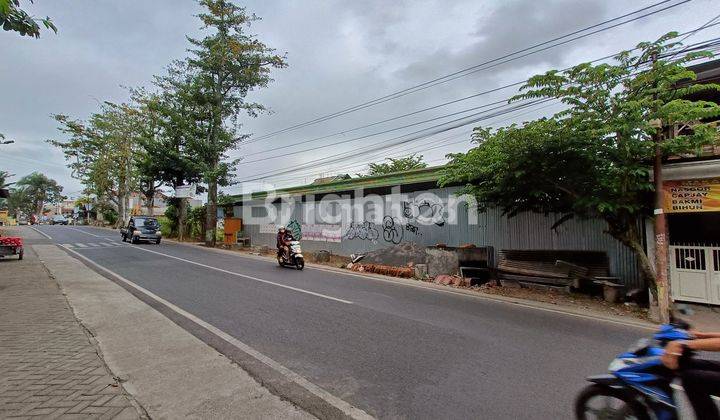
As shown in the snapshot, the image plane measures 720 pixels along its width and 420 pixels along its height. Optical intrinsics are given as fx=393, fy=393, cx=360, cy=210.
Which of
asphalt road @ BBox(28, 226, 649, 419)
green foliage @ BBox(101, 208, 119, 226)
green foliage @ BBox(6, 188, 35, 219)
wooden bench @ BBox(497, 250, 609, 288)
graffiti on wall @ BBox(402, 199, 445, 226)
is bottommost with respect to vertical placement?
asphalt road @ BBox(28, 226, 649, 419)

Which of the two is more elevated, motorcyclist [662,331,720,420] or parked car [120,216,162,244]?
parked car [120,216,162,244]

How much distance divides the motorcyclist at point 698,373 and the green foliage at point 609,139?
6.62 metres

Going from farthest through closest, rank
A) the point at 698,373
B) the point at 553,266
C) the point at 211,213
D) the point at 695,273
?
the point at 211,213 < the point at 553,266 < the point at 695,273 < the point at 698,373

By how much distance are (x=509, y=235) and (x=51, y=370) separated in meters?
12.5

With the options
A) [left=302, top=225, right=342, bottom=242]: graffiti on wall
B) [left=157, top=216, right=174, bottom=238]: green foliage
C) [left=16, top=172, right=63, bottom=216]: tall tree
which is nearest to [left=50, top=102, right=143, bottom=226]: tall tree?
[left=157, top=216, right=174, bottom=238]: green foliage

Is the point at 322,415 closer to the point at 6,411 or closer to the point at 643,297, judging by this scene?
the point at 6,411

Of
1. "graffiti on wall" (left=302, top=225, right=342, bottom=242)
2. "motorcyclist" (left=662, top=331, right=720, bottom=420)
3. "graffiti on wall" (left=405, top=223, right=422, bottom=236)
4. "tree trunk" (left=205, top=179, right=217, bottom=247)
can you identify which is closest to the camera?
"motorcyclist" (left=662, top=331, right=720, bottom=420)

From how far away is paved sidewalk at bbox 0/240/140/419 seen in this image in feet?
11.4

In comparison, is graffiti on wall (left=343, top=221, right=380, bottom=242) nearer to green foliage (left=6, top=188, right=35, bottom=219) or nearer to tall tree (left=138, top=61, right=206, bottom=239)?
tall tree (left=138, top=61, right=206, bottom=239)

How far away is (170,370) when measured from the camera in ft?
14.7

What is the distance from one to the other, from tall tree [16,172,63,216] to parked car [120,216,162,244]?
8699 centimetres

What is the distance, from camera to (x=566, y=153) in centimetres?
923

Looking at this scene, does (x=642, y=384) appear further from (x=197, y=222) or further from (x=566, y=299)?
(x=197, y=222)

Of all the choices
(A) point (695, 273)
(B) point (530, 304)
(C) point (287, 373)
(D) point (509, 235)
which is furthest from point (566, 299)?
(C) point (287, 373)
